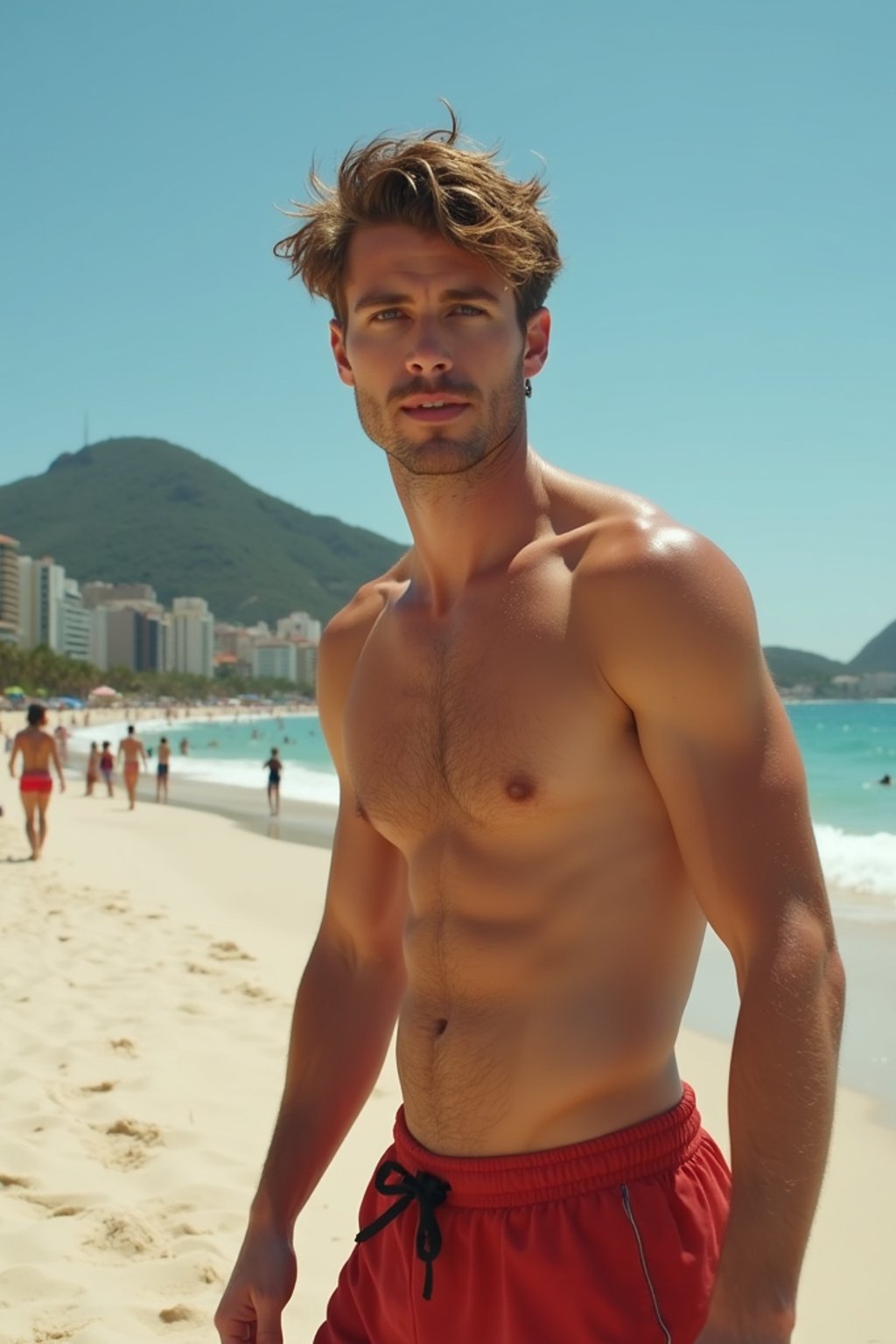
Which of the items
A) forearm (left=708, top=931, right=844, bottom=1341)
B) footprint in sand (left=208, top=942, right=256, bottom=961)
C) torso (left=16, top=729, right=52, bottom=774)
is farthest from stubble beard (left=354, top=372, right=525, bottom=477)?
torso (left=16, top=729, right=52, bottom=774)

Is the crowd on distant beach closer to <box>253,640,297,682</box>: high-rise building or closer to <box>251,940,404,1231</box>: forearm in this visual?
<box>251,940,404,1231</box>: forearm

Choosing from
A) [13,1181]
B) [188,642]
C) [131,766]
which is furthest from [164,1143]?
[188,642]

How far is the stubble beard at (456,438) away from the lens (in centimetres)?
158

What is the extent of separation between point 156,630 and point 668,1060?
15422cm

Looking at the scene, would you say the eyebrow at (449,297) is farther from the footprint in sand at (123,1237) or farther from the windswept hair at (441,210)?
the footprint in sand at (123,1237)

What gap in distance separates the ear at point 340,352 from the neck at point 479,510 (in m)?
0.15

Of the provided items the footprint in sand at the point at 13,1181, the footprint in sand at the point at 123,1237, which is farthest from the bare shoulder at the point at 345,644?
the footprint in sand at the point at 13,1181

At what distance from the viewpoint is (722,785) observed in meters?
1.25

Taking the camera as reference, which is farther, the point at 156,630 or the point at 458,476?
the point at 156,630

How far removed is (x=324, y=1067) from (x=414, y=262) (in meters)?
1.15

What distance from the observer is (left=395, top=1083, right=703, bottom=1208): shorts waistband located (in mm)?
1412

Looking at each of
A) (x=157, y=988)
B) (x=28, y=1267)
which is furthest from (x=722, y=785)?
(x=157, y=988)

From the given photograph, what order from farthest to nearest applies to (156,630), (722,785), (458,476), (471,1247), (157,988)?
(156,630), (157,988), (458,476), (471,1247), (722,785)

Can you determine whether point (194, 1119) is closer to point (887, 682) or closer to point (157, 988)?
point (157, 988)
